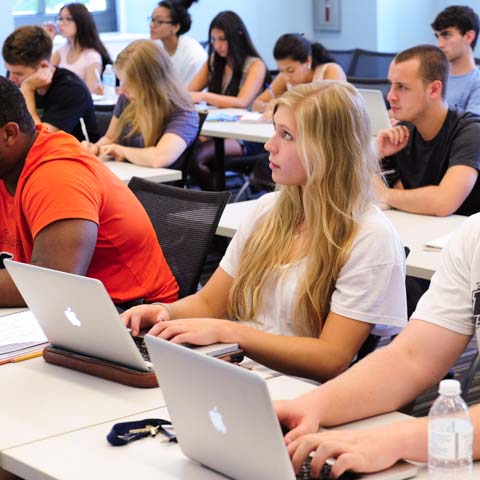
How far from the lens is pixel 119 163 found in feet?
15.1

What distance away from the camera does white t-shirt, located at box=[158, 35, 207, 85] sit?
7.29m

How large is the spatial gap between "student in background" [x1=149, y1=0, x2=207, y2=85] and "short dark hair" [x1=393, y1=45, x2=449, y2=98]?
3.71 meters

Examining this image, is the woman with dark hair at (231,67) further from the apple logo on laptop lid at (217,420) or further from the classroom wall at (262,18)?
the apple logo on laptop lid at (217,420)

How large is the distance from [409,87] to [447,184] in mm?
436

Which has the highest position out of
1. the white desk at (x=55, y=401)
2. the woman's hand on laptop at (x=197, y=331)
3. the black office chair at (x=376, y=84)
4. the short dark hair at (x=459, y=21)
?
the short dark hair at (x=459, y=21)

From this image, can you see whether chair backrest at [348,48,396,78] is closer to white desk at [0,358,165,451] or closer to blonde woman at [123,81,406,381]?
blonde woman at [123,81,406,381]

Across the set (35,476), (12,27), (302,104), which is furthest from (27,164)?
(12,27)

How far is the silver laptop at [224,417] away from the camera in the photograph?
137 cm

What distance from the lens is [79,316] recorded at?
1.95m

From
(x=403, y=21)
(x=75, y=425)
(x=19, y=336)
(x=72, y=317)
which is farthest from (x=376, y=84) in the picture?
(x=75, y=425)

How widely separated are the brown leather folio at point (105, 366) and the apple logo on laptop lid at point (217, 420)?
46cm

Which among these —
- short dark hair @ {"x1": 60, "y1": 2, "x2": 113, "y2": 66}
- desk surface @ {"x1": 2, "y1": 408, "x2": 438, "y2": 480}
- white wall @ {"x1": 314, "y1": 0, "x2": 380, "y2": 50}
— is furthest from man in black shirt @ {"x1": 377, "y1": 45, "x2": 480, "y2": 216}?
white wall @ {"x1": 314, "y1": 0, "x2": 380, "y2": 50}

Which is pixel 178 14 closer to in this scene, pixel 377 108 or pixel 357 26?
pixel 357 26

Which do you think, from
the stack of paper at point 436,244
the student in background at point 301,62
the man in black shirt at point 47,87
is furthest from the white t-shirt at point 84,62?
the stack of paper at point 436,244
